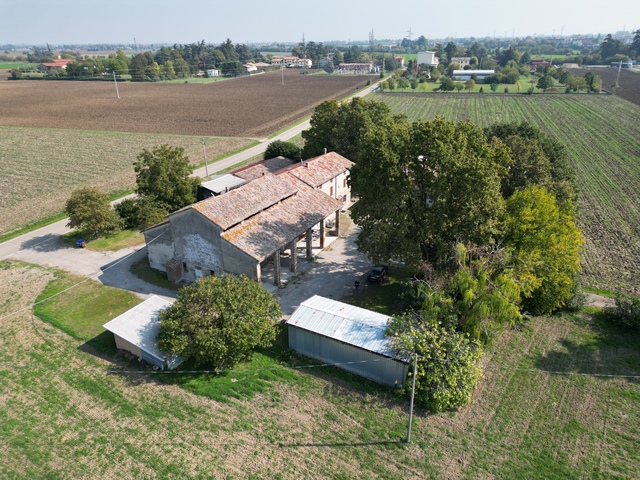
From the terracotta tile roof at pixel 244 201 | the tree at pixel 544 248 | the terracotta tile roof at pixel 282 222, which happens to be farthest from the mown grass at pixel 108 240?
the tree at pixel 544 248

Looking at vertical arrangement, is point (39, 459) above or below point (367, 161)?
below

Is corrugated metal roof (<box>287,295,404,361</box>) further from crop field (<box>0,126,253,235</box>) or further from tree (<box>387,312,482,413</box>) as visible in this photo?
crop field (<box>0,126,253,235</box>)

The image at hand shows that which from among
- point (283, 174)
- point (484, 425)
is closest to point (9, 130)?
point (283, 174)

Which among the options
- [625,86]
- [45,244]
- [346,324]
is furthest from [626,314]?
[625,86]

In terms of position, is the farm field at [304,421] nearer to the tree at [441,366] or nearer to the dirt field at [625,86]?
the tree at [441,366]

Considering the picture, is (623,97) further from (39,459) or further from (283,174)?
(39,459)

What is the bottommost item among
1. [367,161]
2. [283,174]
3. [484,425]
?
[484,425]

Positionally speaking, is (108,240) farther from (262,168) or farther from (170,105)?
(170,105)
